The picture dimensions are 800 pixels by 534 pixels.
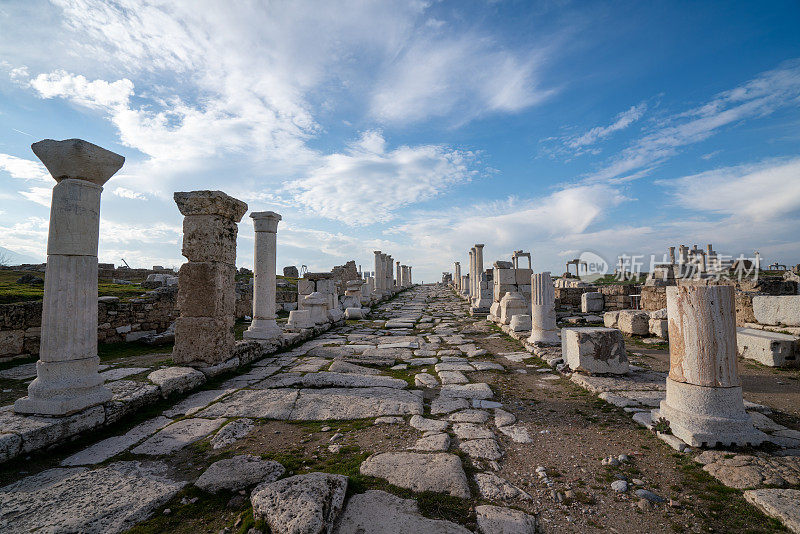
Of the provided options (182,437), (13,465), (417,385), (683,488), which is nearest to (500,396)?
(417,385)

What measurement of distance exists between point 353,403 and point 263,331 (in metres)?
4.54

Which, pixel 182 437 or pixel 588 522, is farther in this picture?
pixel 182 437

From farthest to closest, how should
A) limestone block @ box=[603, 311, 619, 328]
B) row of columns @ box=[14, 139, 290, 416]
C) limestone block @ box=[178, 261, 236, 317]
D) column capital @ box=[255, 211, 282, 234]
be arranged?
1. limestone block @ box=[603, 311, 619, 328]
2. column capital @ box=[255, 211, 282, 234]
3. limestone block @ box=[178, 261, 236, 317]
4. row of columns @ box=[14, 139, 290, 416]

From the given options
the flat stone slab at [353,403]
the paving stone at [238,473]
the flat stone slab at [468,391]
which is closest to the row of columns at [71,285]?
the paving stone at [238,473]

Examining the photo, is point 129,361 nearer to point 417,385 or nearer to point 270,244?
point 270,244

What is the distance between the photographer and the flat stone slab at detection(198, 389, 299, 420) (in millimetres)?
4215

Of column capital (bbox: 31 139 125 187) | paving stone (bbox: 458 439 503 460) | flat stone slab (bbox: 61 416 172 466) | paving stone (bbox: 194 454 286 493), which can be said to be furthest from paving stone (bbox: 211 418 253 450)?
column capital (bbox: 31 139 125 187)

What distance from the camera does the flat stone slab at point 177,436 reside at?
10.9 ft

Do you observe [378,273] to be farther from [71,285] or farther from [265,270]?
[71,285]

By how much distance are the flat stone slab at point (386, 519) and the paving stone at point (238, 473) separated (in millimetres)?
732

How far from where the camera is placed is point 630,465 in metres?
3.05

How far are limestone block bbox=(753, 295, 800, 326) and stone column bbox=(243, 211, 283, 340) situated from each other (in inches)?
419

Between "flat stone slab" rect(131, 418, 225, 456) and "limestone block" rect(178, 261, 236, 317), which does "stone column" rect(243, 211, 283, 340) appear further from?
"flat stone slab" rect(131, 418, 225, 456)

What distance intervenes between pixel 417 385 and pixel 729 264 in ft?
106
